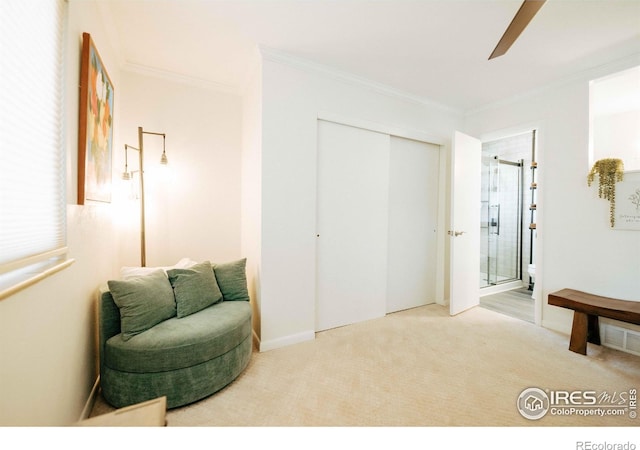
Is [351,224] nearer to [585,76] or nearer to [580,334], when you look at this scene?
[580,334]

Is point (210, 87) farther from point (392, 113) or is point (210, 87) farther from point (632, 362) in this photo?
point (632, 362)

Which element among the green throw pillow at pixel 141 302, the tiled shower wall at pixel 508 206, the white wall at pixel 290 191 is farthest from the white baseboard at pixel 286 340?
the tiled shower wall at pixel 508 206

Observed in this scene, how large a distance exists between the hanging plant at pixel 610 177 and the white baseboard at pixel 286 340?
3002 mm

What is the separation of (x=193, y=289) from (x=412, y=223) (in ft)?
8.41

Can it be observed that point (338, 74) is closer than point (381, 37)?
No

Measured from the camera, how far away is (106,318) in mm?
1601

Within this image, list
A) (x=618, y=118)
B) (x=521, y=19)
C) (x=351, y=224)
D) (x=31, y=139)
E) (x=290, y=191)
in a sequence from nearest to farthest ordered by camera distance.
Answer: (x=31, y=139), (x=521, y=19), (x=290, y=191), (x=351, y=224), (x=618, y=118)

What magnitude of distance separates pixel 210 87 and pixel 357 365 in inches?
122

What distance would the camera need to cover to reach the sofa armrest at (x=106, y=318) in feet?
5.20

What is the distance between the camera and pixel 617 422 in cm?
146

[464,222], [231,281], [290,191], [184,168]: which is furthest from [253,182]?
[464,222]

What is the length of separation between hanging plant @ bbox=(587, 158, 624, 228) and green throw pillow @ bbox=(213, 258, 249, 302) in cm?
341

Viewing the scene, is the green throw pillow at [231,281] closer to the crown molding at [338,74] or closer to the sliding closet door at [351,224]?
the sliding closet door at [351,224]
